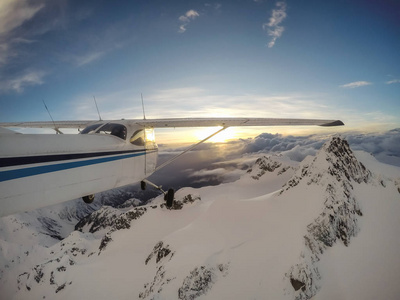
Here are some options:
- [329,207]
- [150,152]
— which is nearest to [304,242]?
[329,207]

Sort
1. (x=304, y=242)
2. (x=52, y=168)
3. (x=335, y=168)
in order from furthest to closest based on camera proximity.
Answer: (x=335, y=168)
(x=304, y=242)
(x=52, y=168)

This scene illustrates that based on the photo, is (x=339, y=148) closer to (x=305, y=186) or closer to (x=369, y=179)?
(x=369, y=179)

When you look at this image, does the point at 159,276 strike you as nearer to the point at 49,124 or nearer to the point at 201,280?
the point at 201,280

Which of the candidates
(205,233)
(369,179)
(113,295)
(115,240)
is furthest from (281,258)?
(115,240)

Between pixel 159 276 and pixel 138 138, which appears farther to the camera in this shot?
pixel 159 276

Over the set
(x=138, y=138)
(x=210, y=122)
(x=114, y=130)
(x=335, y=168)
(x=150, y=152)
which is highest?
(x=210, y=122)

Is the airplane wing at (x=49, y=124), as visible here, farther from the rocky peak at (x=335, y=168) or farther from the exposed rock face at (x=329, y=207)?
the rocky peak at (x=335, y=168)

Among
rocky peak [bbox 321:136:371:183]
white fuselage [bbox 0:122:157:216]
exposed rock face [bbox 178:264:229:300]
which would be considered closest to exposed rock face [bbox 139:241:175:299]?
exposed rock face [bbox 178:264:229:300]

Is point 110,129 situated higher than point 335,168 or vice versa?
point 110,129

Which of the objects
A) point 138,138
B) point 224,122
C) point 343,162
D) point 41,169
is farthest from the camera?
point 343,162
